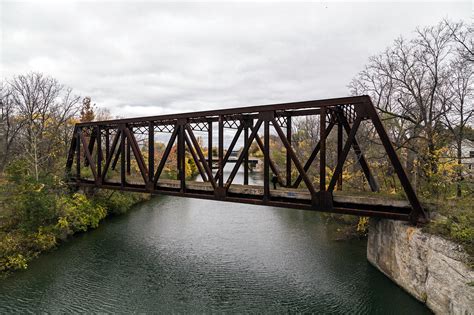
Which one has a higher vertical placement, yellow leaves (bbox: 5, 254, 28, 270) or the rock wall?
the rock wall

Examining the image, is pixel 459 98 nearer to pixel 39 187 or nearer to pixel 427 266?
pixel 427 266

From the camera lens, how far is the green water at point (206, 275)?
11.1 m

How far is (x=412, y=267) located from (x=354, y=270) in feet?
11.9

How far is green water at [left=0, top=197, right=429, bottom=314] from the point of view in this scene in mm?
11148

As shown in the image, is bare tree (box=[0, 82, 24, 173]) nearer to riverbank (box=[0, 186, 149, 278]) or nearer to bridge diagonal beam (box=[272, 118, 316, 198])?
riverbank (box=[0, 186, 149, 278])

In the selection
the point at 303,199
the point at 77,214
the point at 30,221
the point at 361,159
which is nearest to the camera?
the point at 303,199

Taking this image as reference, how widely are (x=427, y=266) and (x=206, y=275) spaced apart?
8887mm

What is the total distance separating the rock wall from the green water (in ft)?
2.00

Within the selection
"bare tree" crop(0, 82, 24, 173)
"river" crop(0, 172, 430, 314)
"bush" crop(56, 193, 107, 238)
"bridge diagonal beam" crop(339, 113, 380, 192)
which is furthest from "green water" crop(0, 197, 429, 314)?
"bare tree" crop(0, 82, 24, 173)

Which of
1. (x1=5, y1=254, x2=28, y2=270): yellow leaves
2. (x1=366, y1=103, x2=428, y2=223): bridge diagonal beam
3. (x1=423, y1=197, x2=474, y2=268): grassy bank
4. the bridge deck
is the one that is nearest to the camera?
(x1=423, y1=197, x2=474, y2=268): grassy bank

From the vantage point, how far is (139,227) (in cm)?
2159

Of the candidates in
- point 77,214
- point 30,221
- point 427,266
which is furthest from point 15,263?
point 427,266

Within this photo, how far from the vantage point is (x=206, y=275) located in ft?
44.9

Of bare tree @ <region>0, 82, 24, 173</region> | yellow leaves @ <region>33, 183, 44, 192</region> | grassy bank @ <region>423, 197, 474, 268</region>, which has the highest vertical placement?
bare tree @ <region>0, 82, 24, 173</region>
